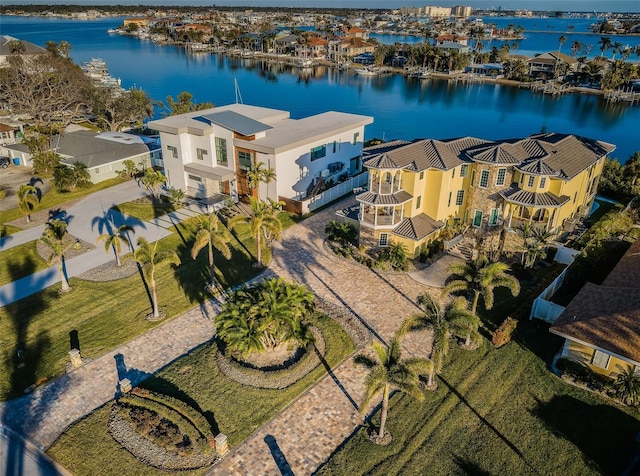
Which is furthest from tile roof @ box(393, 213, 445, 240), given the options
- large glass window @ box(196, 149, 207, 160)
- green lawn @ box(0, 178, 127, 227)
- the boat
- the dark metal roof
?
the boat

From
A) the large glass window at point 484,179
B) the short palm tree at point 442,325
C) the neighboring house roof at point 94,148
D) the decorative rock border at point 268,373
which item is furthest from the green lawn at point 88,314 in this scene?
the neighboring house roof at point 94,148

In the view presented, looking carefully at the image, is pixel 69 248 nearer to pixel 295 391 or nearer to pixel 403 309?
pixel 295 391

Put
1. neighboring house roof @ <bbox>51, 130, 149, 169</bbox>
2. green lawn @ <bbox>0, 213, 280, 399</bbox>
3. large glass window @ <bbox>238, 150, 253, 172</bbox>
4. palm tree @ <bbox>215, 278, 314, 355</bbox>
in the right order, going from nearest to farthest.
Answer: palm tree @ <bbox>215, 278, 314, 355</bbox>, green lawn @ <bbox>0, 213, 280, 399</bbox>, large glass window @ <bbox>238, 150, 253, 172</bbox>, neighboring house roof @ <bbox>51, 130, 149, 169</bbox>

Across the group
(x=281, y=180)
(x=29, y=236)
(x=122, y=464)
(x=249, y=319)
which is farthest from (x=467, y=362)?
(x=29, y=236)

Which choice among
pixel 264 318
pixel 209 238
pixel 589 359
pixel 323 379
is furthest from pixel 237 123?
pixel 589 359

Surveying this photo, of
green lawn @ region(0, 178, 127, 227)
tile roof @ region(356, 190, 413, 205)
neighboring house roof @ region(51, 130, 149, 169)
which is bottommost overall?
green lawn @ region(0, 178, 127, 227)

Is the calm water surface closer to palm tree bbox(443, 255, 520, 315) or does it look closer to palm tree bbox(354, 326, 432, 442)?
palm tree bbox(443, 255, 520, 315)

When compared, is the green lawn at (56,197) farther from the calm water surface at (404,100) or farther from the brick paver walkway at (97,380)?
the calm water surface at (404,100)
